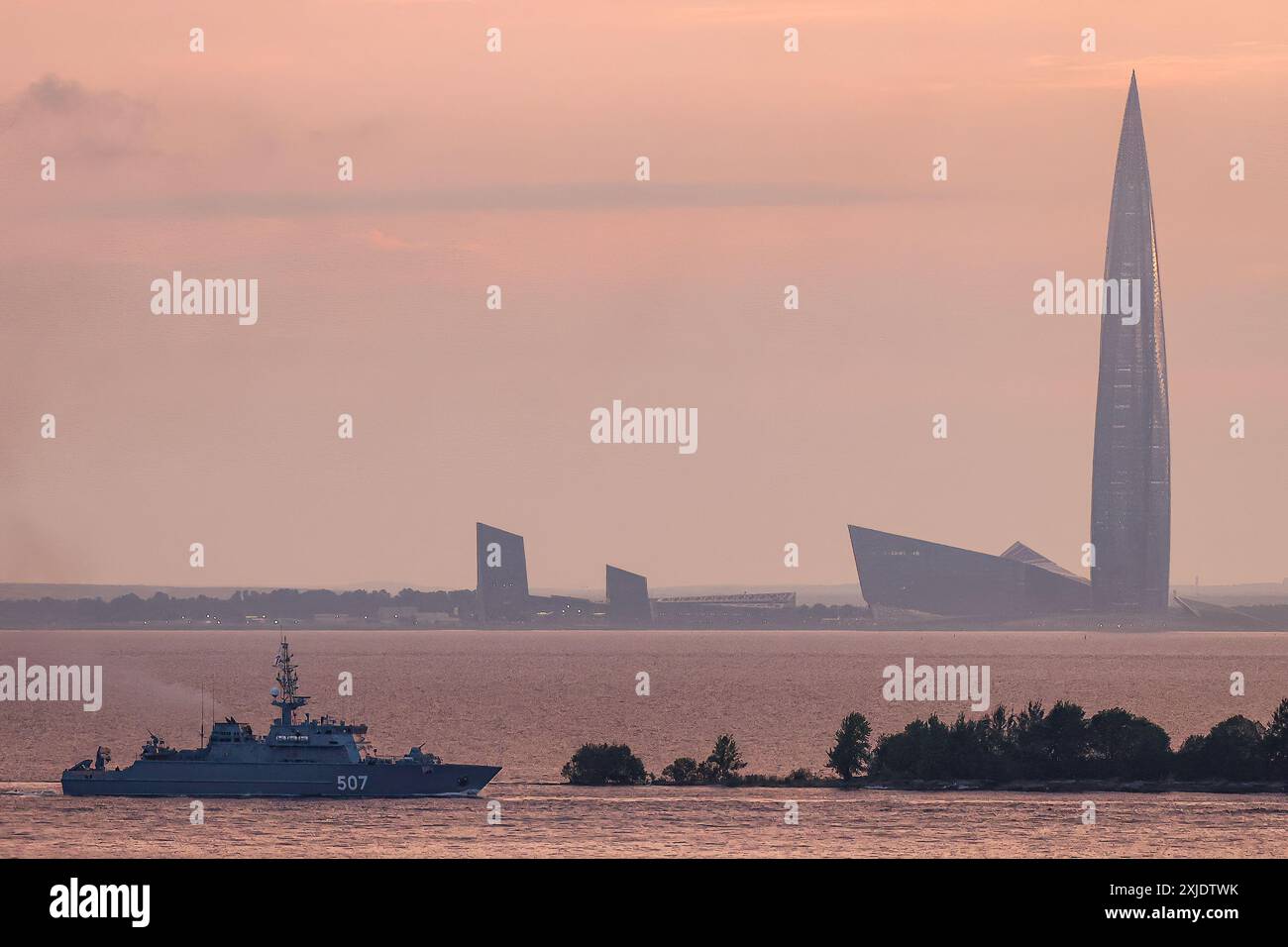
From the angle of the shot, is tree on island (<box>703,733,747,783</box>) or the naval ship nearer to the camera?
the naval ship

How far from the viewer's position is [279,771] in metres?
91.8

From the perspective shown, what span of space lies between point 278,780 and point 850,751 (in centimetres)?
2632

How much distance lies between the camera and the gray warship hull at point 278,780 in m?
89.9

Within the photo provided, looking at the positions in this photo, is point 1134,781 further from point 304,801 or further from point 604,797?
point 304,801

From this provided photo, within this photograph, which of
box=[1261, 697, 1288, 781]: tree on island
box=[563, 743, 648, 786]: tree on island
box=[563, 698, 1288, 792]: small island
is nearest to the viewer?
box=[563, 743, 648, 786]: tree on island

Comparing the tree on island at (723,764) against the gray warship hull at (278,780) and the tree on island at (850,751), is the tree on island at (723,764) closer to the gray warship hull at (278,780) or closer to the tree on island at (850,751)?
the tree on island at (850,751)

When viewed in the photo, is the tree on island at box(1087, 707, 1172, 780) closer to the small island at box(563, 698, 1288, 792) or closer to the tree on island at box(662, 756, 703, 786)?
the small island at box(563, 698, 1288, 792)

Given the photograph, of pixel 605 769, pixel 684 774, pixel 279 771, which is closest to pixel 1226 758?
pixel 684 774

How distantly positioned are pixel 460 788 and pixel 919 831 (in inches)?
915

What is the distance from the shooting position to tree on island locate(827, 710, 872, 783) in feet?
309

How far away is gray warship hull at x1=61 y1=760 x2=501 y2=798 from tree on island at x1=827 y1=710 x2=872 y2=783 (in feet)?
52.3

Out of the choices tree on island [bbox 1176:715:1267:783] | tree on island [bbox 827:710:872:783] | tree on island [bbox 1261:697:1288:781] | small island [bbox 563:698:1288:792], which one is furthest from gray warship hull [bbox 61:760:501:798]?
tree on island [bbox 1261:697:1288:781]
